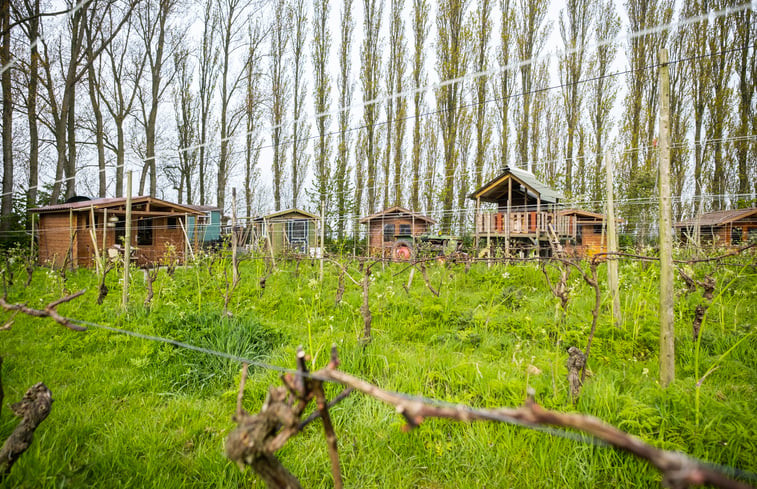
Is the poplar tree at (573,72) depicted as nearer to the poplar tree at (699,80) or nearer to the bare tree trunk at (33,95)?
the poplar tree at (699,80)

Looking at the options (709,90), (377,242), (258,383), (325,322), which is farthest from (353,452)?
(709,90)

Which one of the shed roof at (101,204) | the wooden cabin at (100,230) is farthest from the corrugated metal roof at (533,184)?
the shed roof at (101,204)

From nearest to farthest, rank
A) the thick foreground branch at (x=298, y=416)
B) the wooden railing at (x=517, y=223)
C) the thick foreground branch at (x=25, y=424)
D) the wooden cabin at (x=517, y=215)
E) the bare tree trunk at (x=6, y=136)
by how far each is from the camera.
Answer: the thick foreground branch at (x=298, y=416), the thick foreground branch at (x=25, y=424), the bare tree trunk at (x=6, y=136), the wooden cabin at (x=517, y=215), the wooden railing at (x=517, y=223)

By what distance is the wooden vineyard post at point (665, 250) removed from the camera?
104 inches

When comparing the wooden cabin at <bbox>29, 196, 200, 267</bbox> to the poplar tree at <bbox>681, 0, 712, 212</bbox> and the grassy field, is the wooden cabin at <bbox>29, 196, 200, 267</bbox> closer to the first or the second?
the grassy field

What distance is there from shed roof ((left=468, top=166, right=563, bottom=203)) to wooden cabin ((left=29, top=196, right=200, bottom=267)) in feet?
35.5

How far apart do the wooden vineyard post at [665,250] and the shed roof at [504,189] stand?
35.4 ft

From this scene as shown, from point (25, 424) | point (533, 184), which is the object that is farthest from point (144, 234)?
point (25, 424)

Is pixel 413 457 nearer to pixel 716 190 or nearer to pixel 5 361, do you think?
pixel 5 361

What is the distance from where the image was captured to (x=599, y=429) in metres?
0.57

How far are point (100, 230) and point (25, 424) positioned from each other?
47.3ft

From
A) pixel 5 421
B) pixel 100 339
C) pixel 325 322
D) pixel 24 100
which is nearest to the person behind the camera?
pixel 5 421

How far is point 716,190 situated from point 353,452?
2137cm

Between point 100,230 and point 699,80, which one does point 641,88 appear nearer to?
point 699,80
